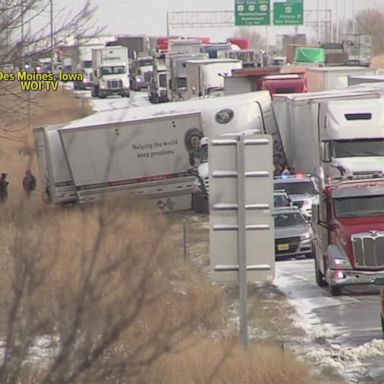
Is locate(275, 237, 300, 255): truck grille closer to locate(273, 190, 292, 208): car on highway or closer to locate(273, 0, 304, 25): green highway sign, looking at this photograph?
locate(273, 190, 292, 208): car on highway

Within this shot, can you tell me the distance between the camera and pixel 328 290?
72.0 feet

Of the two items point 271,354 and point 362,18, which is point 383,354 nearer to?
point 271,354

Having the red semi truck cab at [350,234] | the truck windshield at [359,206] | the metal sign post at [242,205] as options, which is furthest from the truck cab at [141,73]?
the metal sign post at [242,205]

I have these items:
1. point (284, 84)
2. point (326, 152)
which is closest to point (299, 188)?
point (326, 152)

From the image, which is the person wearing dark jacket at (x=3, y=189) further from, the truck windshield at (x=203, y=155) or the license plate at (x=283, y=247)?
the license plate at (x=283, y=247)

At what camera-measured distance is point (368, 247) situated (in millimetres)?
20781

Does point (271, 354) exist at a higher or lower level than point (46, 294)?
lower

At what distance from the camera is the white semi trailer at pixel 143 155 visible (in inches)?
1405

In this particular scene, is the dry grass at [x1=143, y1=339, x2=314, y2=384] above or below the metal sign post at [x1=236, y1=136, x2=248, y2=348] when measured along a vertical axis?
below

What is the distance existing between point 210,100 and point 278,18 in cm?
5224

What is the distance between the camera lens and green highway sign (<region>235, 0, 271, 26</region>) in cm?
8725

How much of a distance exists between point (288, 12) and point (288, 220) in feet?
214

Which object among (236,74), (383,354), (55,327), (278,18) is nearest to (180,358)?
(55,327)

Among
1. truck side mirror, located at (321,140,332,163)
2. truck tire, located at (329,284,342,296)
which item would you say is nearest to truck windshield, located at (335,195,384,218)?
truck tire, located at (329,284,342,296)
